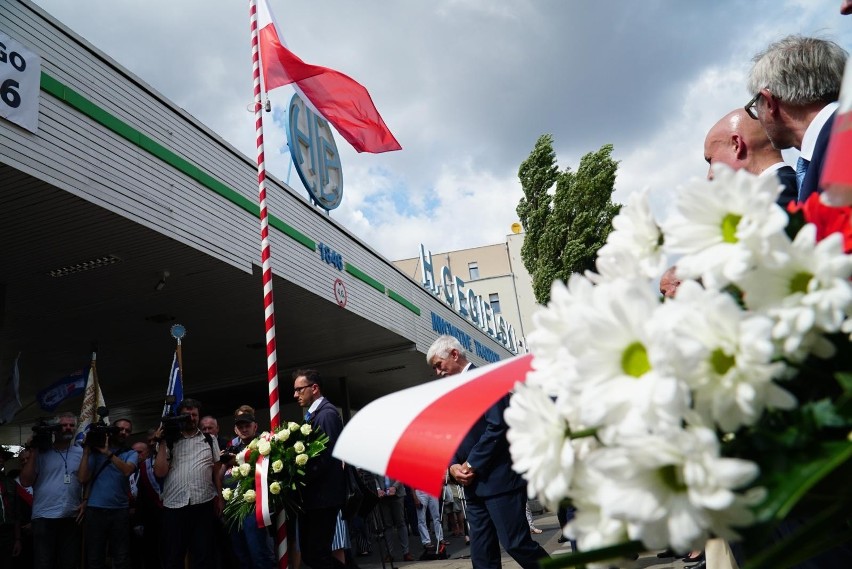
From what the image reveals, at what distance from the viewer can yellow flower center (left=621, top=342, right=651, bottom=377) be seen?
0.69 meters

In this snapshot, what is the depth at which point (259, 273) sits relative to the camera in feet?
31.5

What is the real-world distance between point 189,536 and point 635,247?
22.5 ft

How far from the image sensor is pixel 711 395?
65 cm

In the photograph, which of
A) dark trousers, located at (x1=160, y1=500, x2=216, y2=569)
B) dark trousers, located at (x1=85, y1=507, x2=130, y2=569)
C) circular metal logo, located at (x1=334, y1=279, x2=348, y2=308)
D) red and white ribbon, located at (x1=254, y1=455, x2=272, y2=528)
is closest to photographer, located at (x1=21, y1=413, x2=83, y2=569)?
dark trousers, located at (x1=85, y1=507, x2=130, y2=569)

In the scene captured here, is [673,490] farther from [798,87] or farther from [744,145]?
[744,145]

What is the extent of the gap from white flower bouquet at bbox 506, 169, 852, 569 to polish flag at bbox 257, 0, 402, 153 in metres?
6.83

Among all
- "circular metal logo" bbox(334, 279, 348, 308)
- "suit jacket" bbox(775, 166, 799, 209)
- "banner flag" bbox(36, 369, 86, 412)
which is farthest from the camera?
"circular metal logo" bbox(334, 279, 348, 308)

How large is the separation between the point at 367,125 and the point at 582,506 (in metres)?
7.54

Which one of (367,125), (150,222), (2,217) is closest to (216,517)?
(150,222)

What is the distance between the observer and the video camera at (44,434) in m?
7.07

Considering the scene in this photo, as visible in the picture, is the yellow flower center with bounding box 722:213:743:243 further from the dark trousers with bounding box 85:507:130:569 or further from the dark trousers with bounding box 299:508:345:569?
the dark trousers with bounding box 85:507:130:569

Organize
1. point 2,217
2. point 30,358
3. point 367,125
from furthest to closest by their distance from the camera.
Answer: point 30,358 → point 367,125 → point 2,217

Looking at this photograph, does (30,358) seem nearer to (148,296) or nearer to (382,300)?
(148,296)

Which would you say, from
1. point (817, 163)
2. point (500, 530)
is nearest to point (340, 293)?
point (500, 530)
